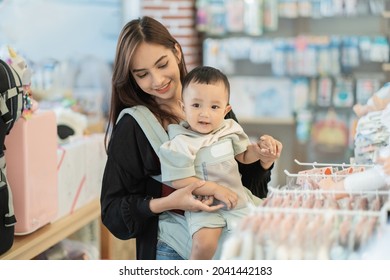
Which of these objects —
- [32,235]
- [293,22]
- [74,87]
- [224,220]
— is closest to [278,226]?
[224,220]

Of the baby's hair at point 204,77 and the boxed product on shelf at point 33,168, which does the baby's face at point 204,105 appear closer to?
the baby's hair at point 204,77

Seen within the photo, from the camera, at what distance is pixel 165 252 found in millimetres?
1688

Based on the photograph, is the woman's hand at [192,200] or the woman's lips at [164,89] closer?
the woman's hand at [192,200]

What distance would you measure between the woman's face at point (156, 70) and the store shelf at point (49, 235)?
2.45 feet

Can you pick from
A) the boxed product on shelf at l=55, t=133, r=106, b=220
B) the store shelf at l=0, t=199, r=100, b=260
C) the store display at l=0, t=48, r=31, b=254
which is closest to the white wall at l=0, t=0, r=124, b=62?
the boxed product on shelf at l=55, t=133, r=106, b=220

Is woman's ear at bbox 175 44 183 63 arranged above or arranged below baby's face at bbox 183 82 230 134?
above

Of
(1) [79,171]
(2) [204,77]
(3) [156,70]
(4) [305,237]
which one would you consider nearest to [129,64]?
(3) [156,70]

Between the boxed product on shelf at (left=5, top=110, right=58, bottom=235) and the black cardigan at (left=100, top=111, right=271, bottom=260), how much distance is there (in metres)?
0.54

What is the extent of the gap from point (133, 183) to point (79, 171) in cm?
106

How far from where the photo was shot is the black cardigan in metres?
1.67

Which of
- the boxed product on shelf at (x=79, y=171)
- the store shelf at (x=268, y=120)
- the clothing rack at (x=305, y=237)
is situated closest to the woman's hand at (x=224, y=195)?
the clothing rack at (x=305, y=237)

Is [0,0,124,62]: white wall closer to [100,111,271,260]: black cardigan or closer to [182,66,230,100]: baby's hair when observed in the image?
[100,111,271,260]: black cardigan

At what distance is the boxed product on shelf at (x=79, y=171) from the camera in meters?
2.57

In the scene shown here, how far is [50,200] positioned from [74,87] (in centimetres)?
205
